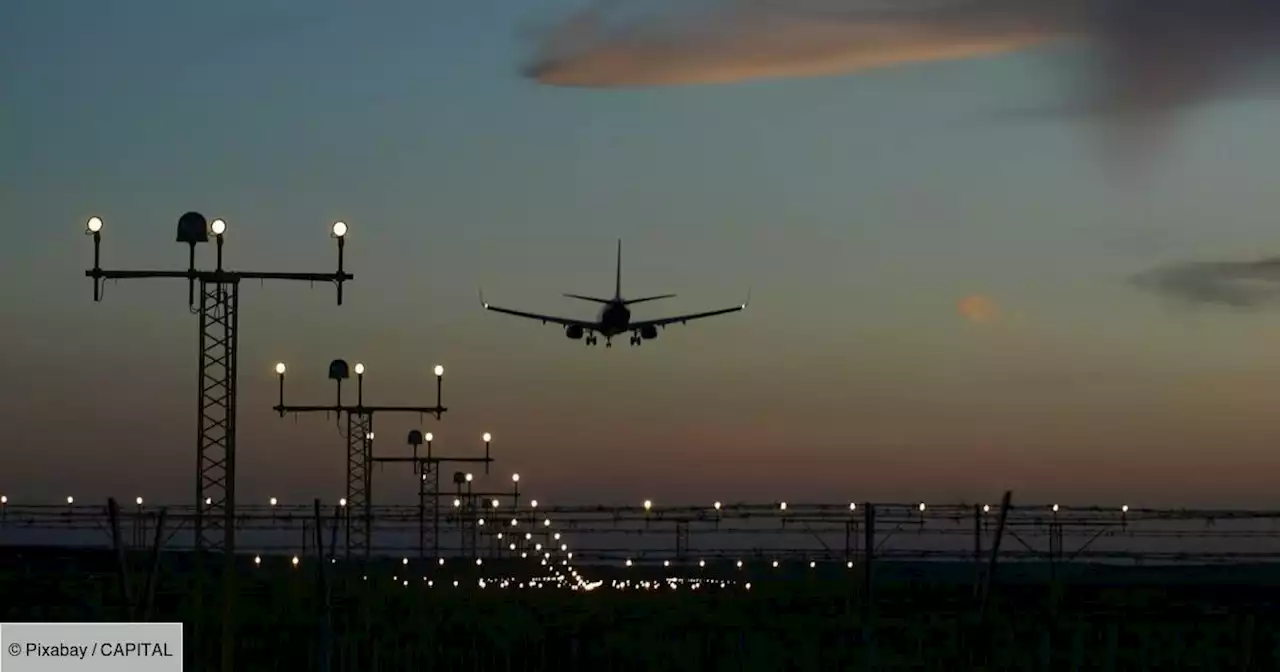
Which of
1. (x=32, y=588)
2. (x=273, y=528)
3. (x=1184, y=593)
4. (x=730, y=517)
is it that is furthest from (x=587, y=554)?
(x=1184, y=593)

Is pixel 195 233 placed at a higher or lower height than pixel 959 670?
higher

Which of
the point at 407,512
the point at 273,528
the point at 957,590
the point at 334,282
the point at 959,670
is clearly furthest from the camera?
the point at 407,512

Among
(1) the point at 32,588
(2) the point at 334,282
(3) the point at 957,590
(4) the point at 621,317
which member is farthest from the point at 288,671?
(4) the point at 621,317

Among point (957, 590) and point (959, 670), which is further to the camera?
point (957, 590)

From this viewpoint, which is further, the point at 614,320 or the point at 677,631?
the point at 614,320

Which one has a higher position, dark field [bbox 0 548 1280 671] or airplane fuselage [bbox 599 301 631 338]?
airplane fuselage [bbox 599 301 631 338]

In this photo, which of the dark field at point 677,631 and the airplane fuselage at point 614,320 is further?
the airplane fuselage at point 614,320

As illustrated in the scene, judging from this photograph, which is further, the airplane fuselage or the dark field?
the airplane fuselage

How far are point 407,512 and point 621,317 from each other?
14.8 meters

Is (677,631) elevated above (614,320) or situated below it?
below

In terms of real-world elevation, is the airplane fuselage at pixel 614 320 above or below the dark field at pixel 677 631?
above

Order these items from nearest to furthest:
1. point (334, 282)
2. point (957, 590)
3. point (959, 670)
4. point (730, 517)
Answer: point (959, 670)
point (334, 282)
point (730, 517)
point (957, 590)

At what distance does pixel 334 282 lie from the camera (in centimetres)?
4462

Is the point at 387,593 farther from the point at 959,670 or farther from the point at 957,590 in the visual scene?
the point at 959,670
